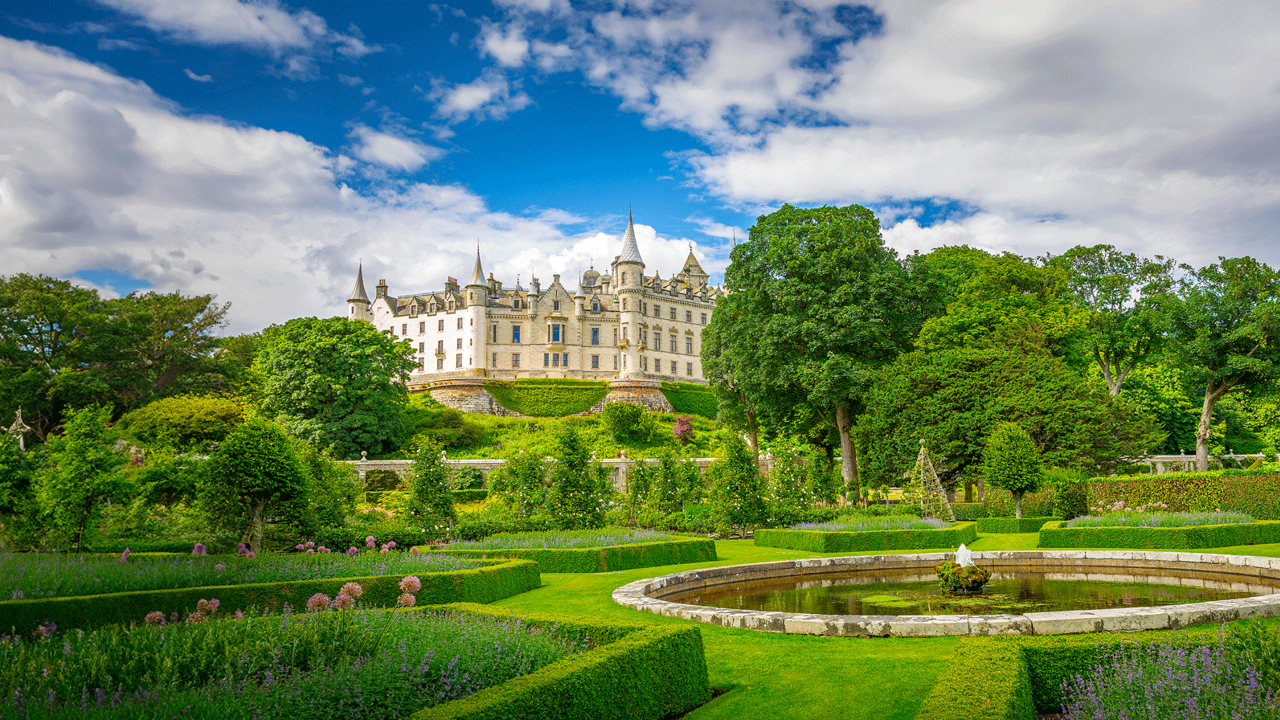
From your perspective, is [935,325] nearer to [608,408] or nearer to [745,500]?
[745,500]

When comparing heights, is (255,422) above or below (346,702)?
above

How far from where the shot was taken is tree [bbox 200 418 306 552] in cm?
1383

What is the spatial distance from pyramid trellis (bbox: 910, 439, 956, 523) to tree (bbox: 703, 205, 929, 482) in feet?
14.9

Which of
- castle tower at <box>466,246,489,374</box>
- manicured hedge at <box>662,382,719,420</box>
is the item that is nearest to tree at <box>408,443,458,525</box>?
manicured hedge at <box>662,382,719,420</box>

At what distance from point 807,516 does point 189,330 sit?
41300 mm

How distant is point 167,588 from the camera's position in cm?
904

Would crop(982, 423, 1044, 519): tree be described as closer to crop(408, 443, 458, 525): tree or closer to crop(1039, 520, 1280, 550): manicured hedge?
crop(1039, 520, 1280, 550): manicured hedge

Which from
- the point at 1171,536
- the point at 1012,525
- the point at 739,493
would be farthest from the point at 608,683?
the point at 1012,525

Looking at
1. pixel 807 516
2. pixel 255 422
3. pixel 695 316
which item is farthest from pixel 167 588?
pixel 695 316

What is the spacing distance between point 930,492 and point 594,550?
1279 cm

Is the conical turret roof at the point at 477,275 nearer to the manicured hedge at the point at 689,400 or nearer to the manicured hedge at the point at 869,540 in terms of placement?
the manicured hedge at the point at 689,400

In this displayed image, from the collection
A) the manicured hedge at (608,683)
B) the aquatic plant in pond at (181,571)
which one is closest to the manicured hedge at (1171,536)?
the aquatic plant in pond at (181,571)

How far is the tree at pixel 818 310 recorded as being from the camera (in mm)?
27578

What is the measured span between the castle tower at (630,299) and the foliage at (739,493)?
54223 mm
